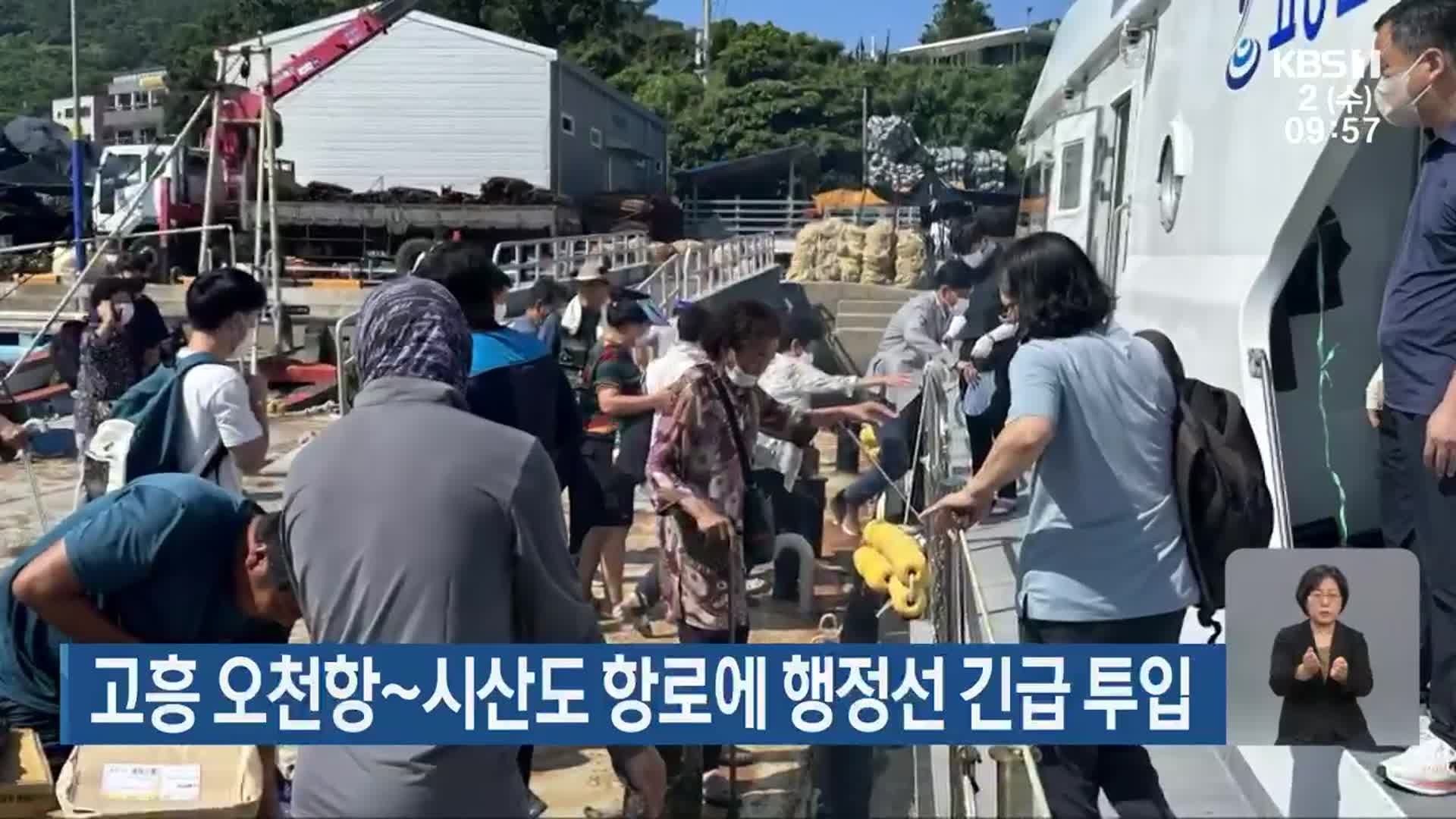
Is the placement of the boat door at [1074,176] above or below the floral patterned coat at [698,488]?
above

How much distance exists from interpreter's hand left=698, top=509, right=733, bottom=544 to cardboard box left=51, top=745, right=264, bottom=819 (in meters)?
1.71

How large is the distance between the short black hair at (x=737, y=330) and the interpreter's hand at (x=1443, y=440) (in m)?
2.07

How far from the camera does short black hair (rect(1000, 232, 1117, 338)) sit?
289cm

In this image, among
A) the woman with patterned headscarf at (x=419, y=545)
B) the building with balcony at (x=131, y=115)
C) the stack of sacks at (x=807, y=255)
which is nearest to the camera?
the woman with patterned headscarf at (x=419, y=545)

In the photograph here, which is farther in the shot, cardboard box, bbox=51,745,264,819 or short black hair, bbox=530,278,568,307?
short black hair, bbox=530,278,568,307

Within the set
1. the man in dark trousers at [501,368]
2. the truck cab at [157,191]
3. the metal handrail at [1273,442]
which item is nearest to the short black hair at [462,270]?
the man in dark trousers at [501,368]

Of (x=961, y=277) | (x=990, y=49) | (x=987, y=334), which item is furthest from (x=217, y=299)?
(x=990, y=49)

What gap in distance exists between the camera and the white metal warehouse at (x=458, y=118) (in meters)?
22.0

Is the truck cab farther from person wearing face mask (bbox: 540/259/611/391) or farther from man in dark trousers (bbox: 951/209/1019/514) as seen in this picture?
man in dark trousers (bbox: 951/209/1019/514)

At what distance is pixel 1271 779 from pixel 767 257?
2106 cm

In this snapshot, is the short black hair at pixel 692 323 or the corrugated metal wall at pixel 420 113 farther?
the corrugated metal wall at pixel 420 113

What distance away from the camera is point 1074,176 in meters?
7.15

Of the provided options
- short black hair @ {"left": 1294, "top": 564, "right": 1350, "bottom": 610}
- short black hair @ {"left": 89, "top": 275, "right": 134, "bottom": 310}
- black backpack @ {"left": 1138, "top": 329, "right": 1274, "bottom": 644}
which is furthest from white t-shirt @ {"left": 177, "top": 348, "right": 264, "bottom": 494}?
short black hair @ {"left": 89, "top": 275, "right": 134, "bottom": 310}

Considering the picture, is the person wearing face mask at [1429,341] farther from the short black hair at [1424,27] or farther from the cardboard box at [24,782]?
the cardboard box at [24,782]
